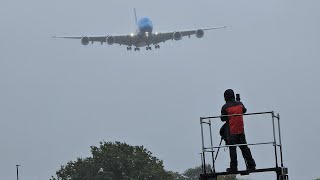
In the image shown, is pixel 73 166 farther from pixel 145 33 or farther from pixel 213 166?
pixel 213 166

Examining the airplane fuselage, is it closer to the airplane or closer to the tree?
the airplane

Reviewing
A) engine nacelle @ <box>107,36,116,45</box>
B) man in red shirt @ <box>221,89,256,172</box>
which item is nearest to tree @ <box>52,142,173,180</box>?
engine nacelle @ <box>107,36,116,45</box>

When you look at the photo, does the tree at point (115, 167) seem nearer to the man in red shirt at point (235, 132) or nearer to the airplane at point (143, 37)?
the airplane at point (143, 37)

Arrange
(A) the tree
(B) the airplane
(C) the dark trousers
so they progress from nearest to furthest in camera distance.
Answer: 1. (C) the dark trousers
2. (A) the tree
3. (B) the airplane

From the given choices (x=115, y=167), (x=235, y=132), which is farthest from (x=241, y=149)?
(x=115, y=167)

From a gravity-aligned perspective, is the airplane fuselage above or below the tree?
above

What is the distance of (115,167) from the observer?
10700cm

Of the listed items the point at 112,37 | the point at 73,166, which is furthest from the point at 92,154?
the point at 112,37

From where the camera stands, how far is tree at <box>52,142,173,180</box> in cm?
10612

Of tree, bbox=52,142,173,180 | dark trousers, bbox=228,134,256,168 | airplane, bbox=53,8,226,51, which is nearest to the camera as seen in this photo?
dark trousers, bbox=228,134,256,168

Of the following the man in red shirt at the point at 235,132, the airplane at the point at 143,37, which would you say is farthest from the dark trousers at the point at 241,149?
the airplane at the point at 143,37

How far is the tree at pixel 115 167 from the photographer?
106125mm

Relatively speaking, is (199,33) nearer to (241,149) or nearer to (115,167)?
(115,167)

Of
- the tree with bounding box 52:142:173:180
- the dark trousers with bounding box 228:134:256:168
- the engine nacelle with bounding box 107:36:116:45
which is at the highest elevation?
the engine nacelle with bounding box 107:36:116:45
